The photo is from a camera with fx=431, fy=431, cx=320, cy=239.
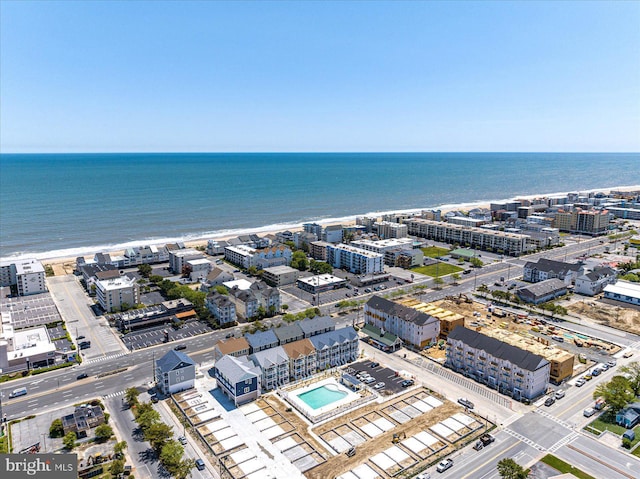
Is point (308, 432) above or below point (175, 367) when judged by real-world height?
below

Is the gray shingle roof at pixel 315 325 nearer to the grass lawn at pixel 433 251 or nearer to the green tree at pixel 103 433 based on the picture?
the green tree at pixel 103 433

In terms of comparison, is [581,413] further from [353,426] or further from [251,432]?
[251,432]

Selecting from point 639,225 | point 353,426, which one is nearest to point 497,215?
point 639,225

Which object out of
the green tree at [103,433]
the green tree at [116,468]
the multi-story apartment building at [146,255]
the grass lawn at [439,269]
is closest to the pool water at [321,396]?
the green tree at [116,468]

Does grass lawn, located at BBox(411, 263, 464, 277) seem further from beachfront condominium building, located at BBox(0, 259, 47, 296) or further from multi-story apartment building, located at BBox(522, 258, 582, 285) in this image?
beachfront condominium building, located at BBox(0, 259, 47, 296)

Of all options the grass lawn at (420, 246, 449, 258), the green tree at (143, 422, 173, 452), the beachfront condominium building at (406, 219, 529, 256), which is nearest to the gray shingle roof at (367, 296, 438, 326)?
the green tree at (143, 422, 173, 452)

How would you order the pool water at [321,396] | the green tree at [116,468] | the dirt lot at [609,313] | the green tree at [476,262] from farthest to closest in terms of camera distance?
1. the green tree at [476,262]
2. the dirt lot at [609,313]
3. the pool water at [321,396]
4. the green tree at [116,468]
